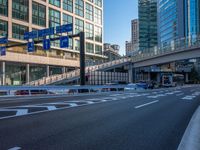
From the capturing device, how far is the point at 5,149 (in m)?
4.81

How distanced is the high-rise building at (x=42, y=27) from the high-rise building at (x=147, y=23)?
6366 centimetres

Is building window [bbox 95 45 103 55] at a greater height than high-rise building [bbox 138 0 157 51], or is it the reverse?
high-rise building [bbox 138 0 157 51]

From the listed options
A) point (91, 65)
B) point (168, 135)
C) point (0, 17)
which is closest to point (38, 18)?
point (0, 17)

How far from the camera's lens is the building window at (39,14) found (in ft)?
186

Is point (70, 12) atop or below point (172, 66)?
atop

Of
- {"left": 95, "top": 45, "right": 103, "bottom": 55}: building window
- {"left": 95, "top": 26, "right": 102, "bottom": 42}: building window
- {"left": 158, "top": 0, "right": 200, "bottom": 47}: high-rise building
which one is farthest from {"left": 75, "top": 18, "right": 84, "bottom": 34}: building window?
{"left": 158, "top": 0, "right": 200, "bottom": 47}: high-rise building

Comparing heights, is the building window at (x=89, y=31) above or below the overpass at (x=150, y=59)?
above

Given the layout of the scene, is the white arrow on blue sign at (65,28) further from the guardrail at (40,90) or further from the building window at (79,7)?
the building window at (79,7)

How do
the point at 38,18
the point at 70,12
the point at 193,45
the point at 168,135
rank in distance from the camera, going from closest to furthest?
the point at 168,135 → the point at 193,45 → the point at 38,18 → the point at 70,12

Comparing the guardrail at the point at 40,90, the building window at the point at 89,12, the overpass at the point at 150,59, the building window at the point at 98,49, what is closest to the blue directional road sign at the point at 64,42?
the guardrail at the point at 40,90

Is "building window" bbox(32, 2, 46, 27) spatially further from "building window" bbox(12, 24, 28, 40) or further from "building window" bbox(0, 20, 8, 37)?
"building window" bbox(0, 20, 8, 37)

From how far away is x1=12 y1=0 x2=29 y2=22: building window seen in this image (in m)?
51.8

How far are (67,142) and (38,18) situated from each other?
2217 inches

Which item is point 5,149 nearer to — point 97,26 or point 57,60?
point 57,60
